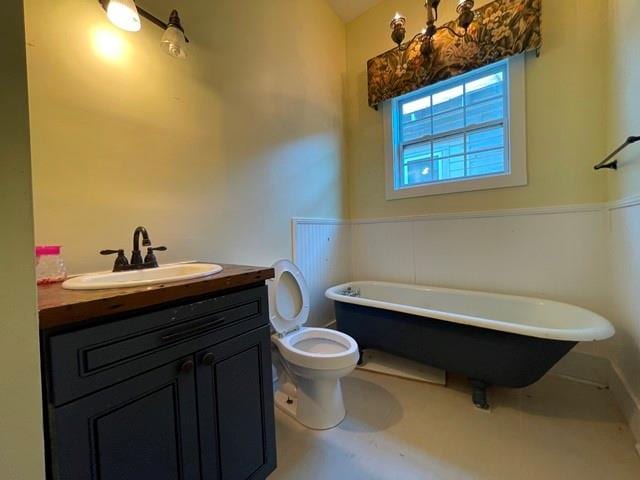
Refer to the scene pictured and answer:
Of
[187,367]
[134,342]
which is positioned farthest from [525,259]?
[134,342]

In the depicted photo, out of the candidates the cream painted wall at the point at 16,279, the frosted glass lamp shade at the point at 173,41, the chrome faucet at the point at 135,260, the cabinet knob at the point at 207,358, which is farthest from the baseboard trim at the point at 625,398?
the frosted glass lamp shade at the point at 173,41

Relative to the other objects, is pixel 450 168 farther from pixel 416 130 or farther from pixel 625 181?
pixel 625 181

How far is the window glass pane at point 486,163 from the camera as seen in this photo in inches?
83.5

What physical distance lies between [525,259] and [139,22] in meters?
2.62

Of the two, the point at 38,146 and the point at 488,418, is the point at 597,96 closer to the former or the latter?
the point at 488,418

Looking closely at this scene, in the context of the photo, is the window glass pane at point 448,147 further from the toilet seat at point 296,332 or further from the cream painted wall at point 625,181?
the toilet seat at point 296,332

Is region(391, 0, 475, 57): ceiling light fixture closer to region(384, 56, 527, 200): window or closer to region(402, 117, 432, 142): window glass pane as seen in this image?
region(384, 56, 527, 200): window

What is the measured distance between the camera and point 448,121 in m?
2.38

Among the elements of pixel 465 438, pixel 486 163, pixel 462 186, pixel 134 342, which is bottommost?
pixel 465 438

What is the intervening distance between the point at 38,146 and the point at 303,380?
1.53m

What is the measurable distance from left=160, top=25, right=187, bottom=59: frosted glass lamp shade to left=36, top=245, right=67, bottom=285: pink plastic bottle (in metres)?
0.98

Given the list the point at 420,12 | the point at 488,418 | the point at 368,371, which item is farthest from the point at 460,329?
the point at 420,12

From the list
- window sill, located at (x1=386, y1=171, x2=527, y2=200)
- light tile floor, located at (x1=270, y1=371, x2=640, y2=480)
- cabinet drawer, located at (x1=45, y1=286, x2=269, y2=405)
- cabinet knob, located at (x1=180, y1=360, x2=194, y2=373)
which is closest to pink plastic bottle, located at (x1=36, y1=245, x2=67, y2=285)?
cabinet drawer, located at (x1=45, y1=286, x2=269, y2=405)

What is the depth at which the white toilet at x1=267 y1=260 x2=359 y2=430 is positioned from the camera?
1383mm
